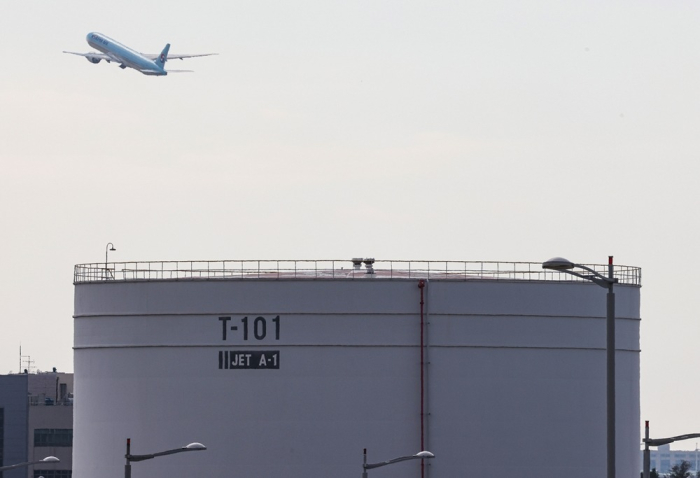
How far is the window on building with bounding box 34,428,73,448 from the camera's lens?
411ft

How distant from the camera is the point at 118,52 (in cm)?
11581

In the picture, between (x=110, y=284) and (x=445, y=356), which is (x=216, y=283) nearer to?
(x=110, y=284)

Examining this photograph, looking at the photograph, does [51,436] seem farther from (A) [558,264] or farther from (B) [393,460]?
(A) [558,264]

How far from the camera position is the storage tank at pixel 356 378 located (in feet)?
201

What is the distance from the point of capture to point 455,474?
6106 centimetres

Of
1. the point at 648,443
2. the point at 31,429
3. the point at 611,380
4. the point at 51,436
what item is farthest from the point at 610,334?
the point at 31,429

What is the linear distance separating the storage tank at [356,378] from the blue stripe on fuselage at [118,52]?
55.2 meters

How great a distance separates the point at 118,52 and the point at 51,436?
33918 millimetres

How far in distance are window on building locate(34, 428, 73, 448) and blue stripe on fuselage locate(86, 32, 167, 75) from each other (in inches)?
1263

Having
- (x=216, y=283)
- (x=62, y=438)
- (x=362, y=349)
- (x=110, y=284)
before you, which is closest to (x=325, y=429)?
(x=362, y=349)

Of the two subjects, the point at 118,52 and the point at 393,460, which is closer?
the point at 393,460

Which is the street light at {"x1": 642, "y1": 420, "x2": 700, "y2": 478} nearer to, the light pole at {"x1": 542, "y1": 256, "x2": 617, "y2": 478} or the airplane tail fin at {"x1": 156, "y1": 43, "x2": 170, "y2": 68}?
the light pole at {"x1": 542, "y1": 256, "x2": 617, "y2": 478}

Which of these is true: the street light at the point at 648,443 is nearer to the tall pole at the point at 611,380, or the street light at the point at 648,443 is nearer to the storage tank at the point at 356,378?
the storage tank at the point at 356,378

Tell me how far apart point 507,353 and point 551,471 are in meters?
5.33
